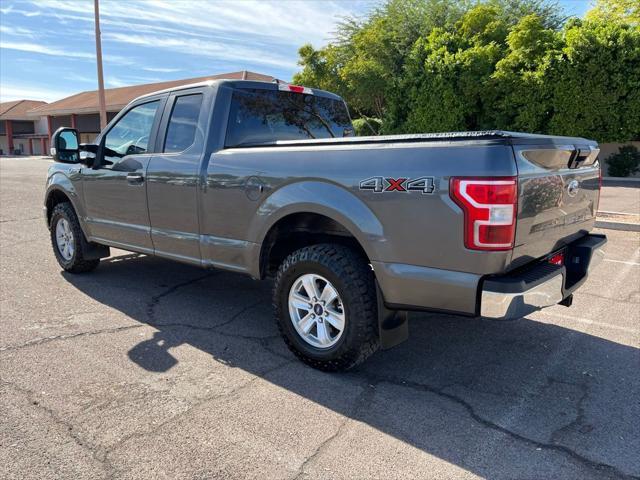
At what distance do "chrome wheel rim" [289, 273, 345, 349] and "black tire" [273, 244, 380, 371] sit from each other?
38mm

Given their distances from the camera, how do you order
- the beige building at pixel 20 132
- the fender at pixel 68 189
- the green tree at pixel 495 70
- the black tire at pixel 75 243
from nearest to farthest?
the fender at pixel 68 189
the black tire at pixel 75 243
the green tree at pixel 495 70
the beige building at pixel 20 132

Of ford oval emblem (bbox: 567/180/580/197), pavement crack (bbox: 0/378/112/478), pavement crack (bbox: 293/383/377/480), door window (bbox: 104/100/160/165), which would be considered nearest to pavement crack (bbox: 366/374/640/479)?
pavement crack (bbox: 293/383/377/480)

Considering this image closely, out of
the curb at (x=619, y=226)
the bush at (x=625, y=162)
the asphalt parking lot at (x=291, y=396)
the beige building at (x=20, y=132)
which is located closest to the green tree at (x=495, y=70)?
the bush at (x=625, y=162)

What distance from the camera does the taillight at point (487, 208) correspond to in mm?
2656

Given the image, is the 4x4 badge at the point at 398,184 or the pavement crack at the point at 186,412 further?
the 4x4 badge at the point at 398,184

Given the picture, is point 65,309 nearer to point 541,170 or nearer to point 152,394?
point 152,394

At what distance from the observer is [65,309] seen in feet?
15.7

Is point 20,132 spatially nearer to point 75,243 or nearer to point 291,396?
point 75,243

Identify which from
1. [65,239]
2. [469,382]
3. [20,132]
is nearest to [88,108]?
[20,132]

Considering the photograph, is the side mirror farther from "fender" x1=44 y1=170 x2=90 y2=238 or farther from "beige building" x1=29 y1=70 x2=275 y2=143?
"beige building" x1=29 y1=70 x2=275 y2=143

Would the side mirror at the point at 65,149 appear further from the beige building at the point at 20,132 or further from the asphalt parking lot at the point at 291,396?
the beige building at the point at 20,132

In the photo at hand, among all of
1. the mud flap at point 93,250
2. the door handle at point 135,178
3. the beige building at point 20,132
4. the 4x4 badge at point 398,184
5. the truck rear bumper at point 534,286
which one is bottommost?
the mud flap at point 93,250

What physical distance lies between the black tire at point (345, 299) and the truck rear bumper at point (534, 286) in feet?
2.46

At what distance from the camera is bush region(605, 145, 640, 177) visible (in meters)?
18.8
